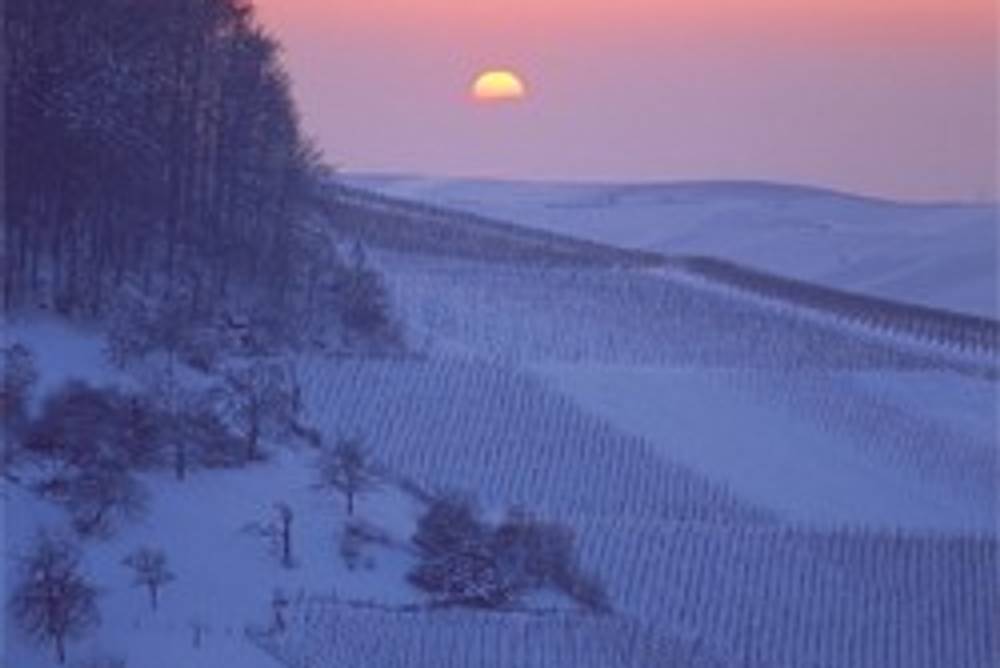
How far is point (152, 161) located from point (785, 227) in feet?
187

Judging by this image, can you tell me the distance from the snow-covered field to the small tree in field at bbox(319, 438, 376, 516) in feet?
0.88

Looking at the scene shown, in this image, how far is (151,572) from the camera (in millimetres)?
24844

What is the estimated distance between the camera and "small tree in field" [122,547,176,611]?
81.2 ft

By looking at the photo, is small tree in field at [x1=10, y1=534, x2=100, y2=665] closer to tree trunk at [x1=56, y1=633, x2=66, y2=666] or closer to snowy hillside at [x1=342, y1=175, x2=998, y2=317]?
tree trunk at [x1=56, y1=633, x2=66, y2=666]

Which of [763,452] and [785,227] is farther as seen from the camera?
[785,227]

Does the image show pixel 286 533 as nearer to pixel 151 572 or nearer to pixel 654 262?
pixel 151 572

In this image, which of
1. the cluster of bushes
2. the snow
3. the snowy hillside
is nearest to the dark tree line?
the snow

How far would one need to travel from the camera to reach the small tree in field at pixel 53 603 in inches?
899

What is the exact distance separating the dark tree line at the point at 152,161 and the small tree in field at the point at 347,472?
615 cm

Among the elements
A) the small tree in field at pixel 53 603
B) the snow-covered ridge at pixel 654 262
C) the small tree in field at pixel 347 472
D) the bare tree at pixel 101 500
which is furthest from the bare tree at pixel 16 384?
the snow-covered ridge at pixel 654 262

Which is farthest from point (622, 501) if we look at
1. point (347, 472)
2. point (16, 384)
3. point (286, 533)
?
point (16, 384)

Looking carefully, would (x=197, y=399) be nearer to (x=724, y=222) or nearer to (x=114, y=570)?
(x=114, y=570)

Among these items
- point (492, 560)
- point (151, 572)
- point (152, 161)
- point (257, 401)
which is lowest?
point (492, 560)

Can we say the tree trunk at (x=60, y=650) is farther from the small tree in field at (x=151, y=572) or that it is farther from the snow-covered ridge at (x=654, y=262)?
the snow-covered ridge at (x=654, y=262)
